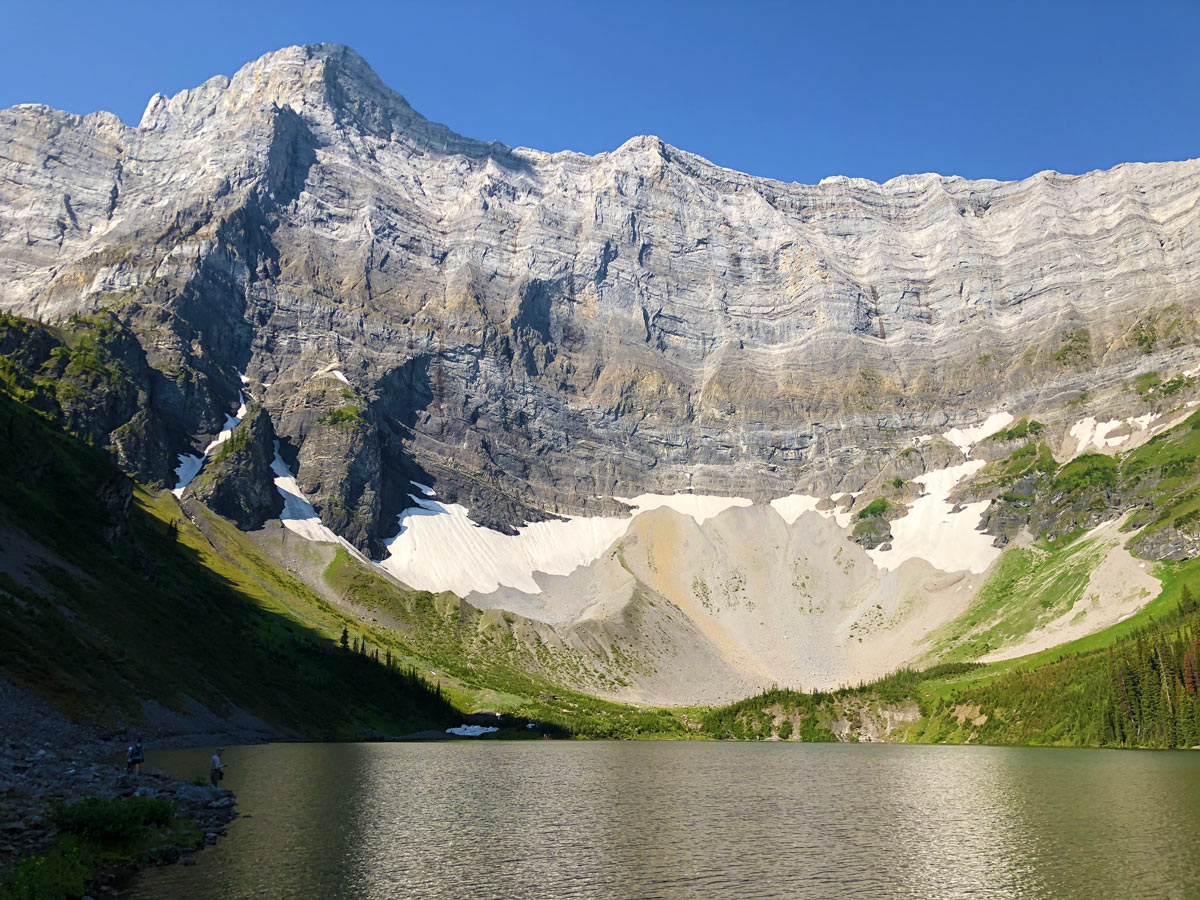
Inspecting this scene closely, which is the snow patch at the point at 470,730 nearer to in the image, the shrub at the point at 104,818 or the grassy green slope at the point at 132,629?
the grassy green slope at the point at 132,629

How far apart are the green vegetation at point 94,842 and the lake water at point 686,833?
2.11 metres

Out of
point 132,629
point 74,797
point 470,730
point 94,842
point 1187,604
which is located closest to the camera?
point 94,842

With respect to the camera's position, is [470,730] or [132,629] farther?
[470,730]

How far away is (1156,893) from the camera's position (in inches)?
1640

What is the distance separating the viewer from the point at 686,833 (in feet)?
190

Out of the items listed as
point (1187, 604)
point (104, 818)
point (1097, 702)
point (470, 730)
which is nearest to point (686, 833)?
point (104, 818)

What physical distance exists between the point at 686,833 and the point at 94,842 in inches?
1357

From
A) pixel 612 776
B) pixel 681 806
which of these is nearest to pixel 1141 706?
pixel 612 776

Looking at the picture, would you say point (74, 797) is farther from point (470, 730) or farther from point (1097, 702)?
point (1097, 702)

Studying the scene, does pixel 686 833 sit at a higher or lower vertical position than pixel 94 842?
lower

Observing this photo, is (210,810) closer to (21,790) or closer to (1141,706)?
(21,790)

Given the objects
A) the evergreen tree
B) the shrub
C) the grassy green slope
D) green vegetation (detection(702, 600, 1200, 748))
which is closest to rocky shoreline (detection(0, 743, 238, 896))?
the shrub

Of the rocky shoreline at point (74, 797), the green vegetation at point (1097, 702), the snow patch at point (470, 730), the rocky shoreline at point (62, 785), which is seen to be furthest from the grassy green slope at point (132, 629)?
the green vegetation at point (1097, 702)

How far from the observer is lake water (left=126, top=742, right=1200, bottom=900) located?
43.0m
